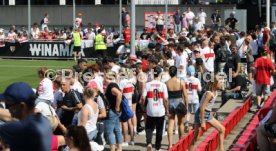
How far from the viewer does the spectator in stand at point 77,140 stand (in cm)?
643

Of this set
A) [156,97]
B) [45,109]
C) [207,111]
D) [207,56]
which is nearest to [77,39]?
[207,56]

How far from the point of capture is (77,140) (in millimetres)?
6469

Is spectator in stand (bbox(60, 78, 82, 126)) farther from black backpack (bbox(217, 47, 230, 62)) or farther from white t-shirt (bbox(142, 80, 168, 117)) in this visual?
black backpack (bbox(217, 47, 230, 62))

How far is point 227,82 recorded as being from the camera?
21094 mm

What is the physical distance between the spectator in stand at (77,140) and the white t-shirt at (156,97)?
24.2 feet

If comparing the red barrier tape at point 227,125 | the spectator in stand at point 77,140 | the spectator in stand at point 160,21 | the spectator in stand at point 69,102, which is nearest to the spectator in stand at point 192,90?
the red barrier tape at point 227,125

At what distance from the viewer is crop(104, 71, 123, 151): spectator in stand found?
13656 millimetres

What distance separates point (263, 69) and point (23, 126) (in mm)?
13703

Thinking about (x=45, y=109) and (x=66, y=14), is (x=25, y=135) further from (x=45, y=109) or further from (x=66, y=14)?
(x=66, y=14)

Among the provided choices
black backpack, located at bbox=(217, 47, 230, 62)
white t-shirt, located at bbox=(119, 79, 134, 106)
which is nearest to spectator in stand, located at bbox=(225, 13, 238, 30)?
black backpack, located at bbox=(217, 47, 230, 62)

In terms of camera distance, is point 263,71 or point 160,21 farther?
point 160,21

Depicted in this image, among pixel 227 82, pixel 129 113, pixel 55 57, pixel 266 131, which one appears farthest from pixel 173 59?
pixel 55 57

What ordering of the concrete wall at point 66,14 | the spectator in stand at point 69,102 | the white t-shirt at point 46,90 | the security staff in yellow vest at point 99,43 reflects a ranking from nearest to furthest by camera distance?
the spectator in stand at point 69,102 < the white t-shirt at point 46,90 < the security staff in yellow vest at point 99,43 < the concrete wall at point 66,14

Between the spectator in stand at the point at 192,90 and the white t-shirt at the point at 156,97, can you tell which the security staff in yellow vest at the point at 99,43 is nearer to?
the spectator in stand at the point at 192,90
